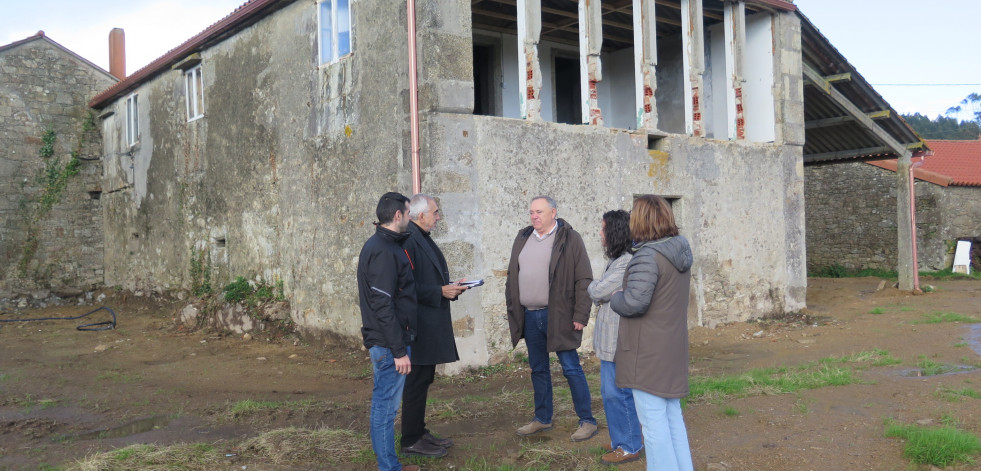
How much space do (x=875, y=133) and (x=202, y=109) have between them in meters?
12.5

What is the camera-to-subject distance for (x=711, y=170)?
10570 mm

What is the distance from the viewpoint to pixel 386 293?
14.0ft

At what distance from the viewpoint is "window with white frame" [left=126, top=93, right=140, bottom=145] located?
15.5 metres

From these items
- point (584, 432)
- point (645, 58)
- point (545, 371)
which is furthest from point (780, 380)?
point (645, 58)

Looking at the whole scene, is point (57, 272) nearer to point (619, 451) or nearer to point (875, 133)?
point (619, 451)

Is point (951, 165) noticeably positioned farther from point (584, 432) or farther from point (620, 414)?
point (620, 414)

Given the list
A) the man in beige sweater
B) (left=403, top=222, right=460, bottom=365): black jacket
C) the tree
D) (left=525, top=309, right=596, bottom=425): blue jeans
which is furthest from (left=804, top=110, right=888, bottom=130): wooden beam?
the tree

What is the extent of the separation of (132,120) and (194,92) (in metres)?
3.71

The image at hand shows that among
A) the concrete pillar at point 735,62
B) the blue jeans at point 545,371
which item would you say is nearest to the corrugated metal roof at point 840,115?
the concrete pillar at point 735,62

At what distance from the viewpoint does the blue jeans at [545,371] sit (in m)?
5.13

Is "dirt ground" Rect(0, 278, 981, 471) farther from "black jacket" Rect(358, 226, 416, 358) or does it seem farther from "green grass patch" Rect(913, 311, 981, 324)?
"black jacket" Rect(358, 226, 416, 358)

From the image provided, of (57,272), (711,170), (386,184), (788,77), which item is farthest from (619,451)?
(57,272)

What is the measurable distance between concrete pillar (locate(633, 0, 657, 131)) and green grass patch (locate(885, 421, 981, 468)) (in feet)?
19.3

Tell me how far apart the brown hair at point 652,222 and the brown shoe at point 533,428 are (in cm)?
→ 218
